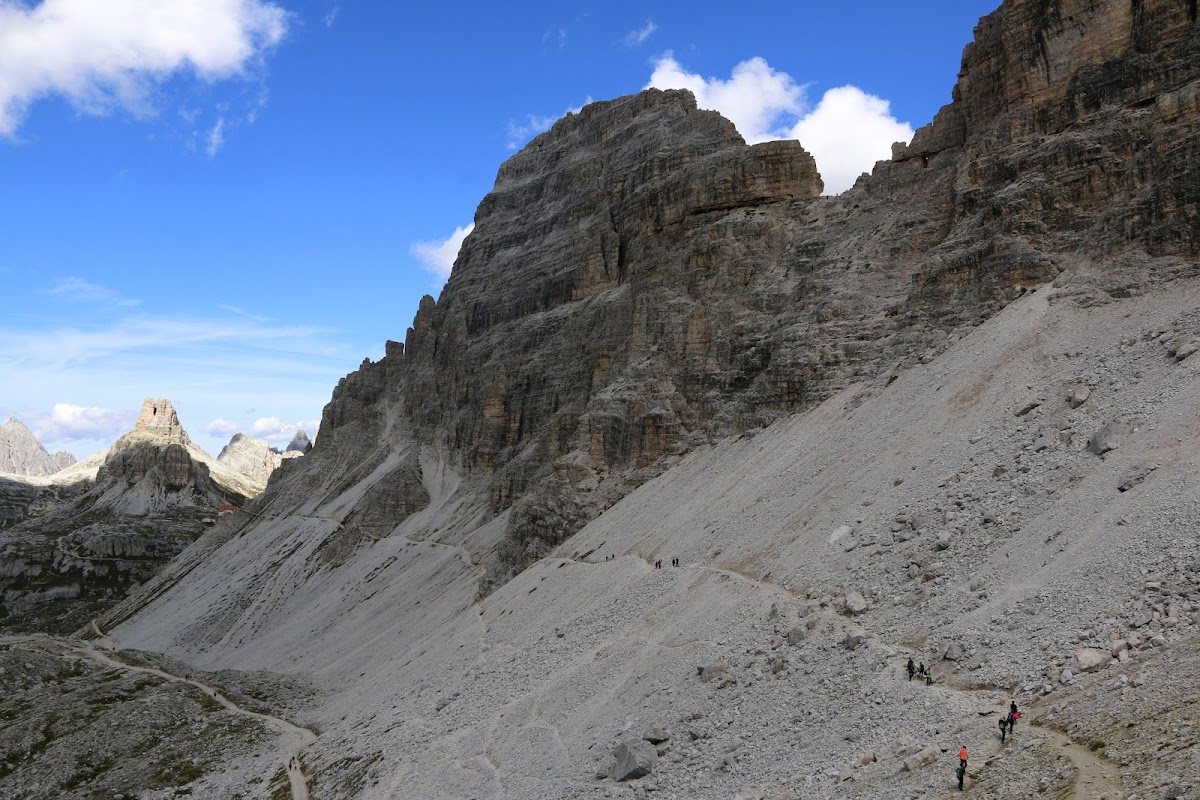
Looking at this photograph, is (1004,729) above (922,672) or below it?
below

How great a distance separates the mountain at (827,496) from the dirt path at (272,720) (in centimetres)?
148

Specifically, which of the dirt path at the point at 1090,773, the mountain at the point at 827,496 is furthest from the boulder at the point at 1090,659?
the dirt path at the point at 1090,773

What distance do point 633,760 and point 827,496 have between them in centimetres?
2017

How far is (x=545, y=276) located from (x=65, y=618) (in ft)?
364

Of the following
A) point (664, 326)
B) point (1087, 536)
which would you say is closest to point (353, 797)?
point (1087, 536)

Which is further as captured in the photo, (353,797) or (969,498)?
(353,797)

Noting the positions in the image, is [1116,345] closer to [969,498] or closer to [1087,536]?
[969,498]

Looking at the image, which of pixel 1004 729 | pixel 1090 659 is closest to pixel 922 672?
pixel 1004 729

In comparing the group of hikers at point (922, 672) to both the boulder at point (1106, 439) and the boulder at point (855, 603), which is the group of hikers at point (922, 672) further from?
the boulder at point (1106, 439)

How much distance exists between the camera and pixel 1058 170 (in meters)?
56.0

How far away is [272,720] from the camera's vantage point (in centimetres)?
6831

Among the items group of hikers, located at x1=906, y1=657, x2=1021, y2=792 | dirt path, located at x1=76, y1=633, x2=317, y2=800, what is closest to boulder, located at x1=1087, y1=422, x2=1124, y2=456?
group of hikers, located at x1=906, y1=657, x2=1021, y2=792

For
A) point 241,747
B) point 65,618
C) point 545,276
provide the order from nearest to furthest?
1. point 241,747
2. point 545,276
3. point 65,618

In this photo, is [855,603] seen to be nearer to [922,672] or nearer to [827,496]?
[922,672]
